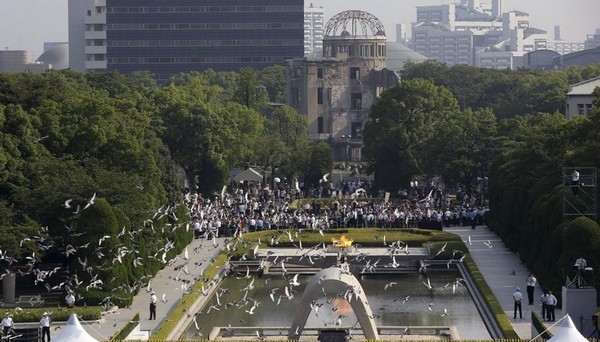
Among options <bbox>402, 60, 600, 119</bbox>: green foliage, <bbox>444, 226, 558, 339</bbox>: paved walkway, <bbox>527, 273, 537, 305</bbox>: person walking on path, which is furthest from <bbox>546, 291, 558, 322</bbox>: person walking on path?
<bbox>402, 60, 600, 119</bbox>: green foliage

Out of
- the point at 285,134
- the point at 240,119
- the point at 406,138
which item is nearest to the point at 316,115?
the point at 285,134

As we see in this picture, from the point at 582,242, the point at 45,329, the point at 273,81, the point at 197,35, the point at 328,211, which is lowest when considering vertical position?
the point at 45,329

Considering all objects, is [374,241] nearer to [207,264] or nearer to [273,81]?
[207,264]

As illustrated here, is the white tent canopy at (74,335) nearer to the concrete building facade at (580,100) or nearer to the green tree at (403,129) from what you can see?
the concrete building facade at (580,100)

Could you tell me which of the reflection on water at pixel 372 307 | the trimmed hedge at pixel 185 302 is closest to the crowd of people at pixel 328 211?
the trimmed hedge at pixel 185 302

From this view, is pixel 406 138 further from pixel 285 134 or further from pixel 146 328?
pixel 146 328

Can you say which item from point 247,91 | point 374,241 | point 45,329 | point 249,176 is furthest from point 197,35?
point 45,329
